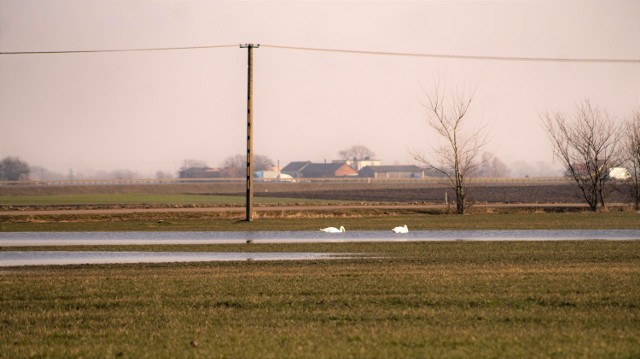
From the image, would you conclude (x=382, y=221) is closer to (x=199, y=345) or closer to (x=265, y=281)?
(x=265, y=281)

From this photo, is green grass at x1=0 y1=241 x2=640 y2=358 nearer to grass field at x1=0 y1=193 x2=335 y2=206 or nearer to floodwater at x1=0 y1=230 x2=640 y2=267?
floodwater at x1=0 y1=230 x2=640 y2=267

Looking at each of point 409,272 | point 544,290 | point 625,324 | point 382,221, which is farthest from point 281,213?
point 625,324

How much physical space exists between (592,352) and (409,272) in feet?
33.0

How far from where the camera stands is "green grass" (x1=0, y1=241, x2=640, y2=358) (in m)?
12.7

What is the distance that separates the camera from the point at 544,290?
1789cm

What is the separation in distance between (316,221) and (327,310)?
36400 millimetres

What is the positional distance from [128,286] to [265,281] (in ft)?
10.1

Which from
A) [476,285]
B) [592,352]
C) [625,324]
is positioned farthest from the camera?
[476,285]

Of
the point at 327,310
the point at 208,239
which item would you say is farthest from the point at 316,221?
the point at 327,310

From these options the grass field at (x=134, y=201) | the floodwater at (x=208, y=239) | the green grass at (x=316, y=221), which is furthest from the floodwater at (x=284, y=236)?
the grass field at (x=134, y=201)

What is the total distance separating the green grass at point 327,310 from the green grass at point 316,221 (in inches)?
856

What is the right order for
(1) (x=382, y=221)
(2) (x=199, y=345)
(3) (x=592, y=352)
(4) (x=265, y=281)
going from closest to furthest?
(3) (x=592, y=352), (2) (x=199, y=345), (4) (x=265, y=281), (1) (x=382, y=221)

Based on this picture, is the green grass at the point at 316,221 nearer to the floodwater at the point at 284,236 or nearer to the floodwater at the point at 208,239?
the floodwater at the point at 284,236

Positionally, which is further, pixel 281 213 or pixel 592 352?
pixel 281 213
